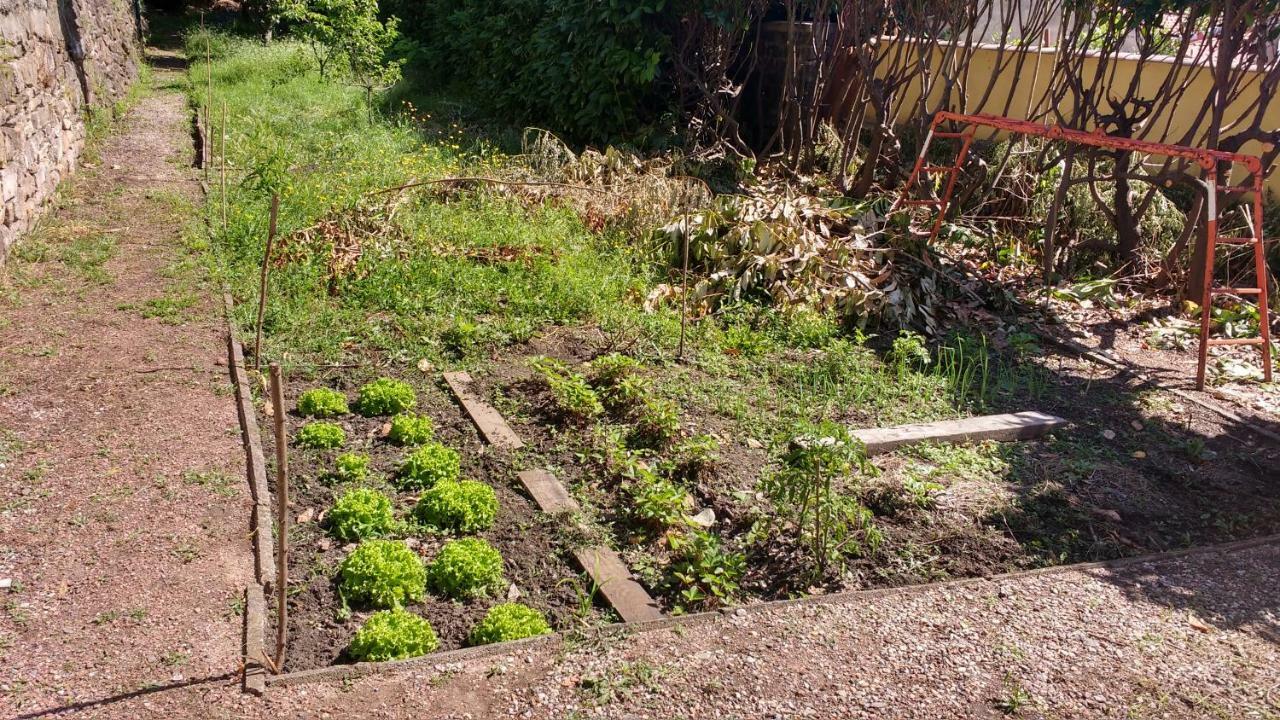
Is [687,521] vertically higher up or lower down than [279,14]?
lower down

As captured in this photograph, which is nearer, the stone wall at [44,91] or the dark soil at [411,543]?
the dark soil at [411,543]

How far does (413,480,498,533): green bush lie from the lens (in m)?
4.05

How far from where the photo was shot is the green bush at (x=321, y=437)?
4652 mm

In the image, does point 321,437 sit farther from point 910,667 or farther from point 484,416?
point 910,667

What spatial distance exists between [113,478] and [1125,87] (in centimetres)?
900

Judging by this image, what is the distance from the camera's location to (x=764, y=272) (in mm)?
6969

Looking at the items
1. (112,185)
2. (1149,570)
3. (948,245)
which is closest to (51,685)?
(1149,570)

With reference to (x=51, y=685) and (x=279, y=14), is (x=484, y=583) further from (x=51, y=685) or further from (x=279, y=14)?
(x=279, y=14)

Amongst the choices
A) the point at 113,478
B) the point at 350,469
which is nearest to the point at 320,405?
the point at 350,469

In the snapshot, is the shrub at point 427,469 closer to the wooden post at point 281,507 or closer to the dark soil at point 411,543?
the dark soil at point 411,543

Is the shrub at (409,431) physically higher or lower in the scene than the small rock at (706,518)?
higher

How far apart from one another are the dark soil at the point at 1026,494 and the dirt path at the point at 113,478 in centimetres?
148

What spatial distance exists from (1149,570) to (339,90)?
11.4 m

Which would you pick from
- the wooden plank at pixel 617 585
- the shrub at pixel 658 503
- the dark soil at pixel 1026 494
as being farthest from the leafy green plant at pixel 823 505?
the wooden plank at pixel 617 585
